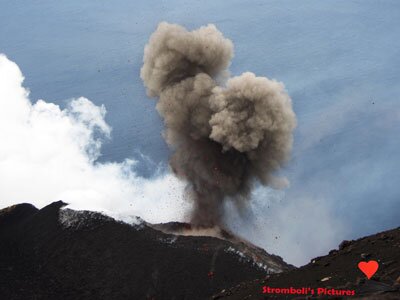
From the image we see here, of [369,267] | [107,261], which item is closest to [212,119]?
[107,261]

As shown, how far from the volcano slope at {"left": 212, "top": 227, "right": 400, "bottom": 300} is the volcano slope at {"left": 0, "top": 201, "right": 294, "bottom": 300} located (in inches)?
255

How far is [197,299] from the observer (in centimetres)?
3375

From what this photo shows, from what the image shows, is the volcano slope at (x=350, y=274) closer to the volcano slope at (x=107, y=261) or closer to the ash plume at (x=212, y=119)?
the volcano slope at (x=107, y=261)

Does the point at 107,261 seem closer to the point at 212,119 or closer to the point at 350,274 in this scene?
the point at 212,119

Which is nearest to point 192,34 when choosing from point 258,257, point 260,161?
point 260,161

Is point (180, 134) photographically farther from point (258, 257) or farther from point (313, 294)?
point (313, 294)

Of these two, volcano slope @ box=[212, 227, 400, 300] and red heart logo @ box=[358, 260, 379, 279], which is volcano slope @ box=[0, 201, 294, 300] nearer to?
volcano slope @ box=[212, 227, 400, 300]

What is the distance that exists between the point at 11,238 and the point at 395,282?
28.9m

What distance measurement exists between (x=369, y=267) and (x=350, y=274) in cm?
95

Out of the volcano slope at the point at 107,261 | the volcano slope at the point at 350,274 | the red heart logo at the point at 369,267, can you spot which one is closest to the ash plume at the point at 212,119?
the volcano slope at the point at 107,261

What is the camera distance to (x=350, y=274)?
23844mm

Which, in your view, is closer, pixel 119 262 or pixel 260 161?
pixel 119 262

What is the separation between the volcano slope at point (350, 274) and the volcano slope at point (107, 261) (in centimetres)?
647

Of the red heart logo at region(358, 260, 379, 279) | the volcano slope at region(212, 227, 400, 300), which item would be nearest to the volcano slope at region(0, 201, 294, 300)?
the volcano slope at region(212, 227, 400, 300)
